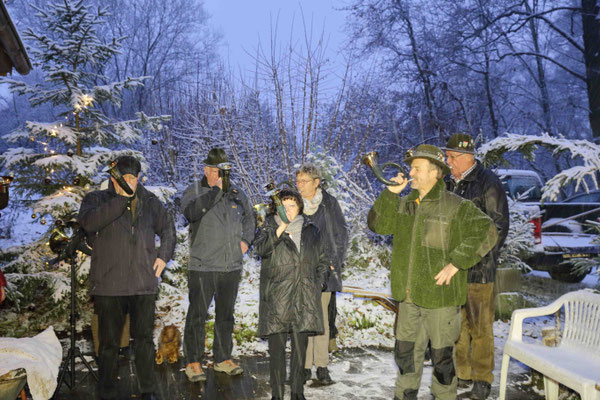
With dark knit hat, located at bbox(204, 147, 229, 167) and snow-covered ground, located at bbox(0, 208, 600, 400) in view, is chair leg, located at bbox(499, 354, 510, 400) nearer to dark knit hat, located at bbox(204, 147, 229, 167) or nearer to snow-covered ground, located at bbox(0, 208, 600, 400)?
snow-covered ground, located at bbox(0, 208, 600, 400)

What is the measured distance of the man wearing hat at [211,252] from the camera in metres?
4.78

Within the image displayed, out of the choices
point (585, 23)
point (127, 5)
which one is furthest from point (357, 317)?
point (127, 5)

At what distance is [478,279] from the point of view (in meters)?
4.65

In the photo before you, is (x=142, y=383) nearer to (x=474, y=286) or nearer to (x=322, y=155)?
(x=474, y=286)

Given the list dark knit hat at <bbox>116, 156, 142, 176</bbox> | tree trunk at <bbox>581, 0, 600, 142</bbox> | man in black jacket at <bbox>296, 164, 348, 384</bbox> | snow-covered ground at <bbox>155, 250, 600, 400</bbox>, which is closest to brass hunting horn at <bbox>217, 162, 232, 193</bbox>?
man in black jacket at <bbox>296, 164, 348, 384</bbox>

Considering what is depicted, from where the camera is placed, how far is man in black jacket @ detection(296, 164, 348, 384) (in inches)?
189

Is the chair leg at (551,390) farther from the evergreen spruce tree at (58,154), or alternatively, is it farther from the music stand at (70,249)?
the evergreen spruce tree at (58,154)

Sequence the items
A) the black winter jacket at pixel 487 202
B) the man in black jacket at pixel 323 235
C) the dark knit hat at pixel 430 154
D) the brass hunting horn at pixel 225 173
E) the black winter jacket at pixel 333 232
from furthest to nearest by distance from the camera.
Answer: the black winter jacket at pixel 333 232, the man in black jacket at pixel 323 235, the brass hunting horn at pixel 225 173, the black winter jacket at pixel 487 202, the dark knit hat at pixel 430 154

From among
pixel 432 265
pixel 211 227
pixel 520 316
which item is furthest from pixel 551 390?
pixel 211 227

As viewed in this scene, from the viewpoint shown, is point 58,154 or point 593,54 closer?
point 58,154

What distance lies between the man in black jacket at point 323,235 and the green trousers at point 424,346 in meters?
1.08

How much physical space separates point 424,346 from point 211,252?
216 cm

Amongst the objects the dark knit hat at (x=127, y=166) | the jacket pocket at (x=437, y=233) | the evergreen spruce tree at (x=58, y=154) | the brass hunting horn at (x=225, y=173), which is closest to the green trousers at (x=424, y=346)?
the jacket pocket at (x=437, y=233)

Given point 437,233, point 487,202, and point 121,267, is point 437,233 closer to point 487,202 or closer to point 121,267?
point 487,202
